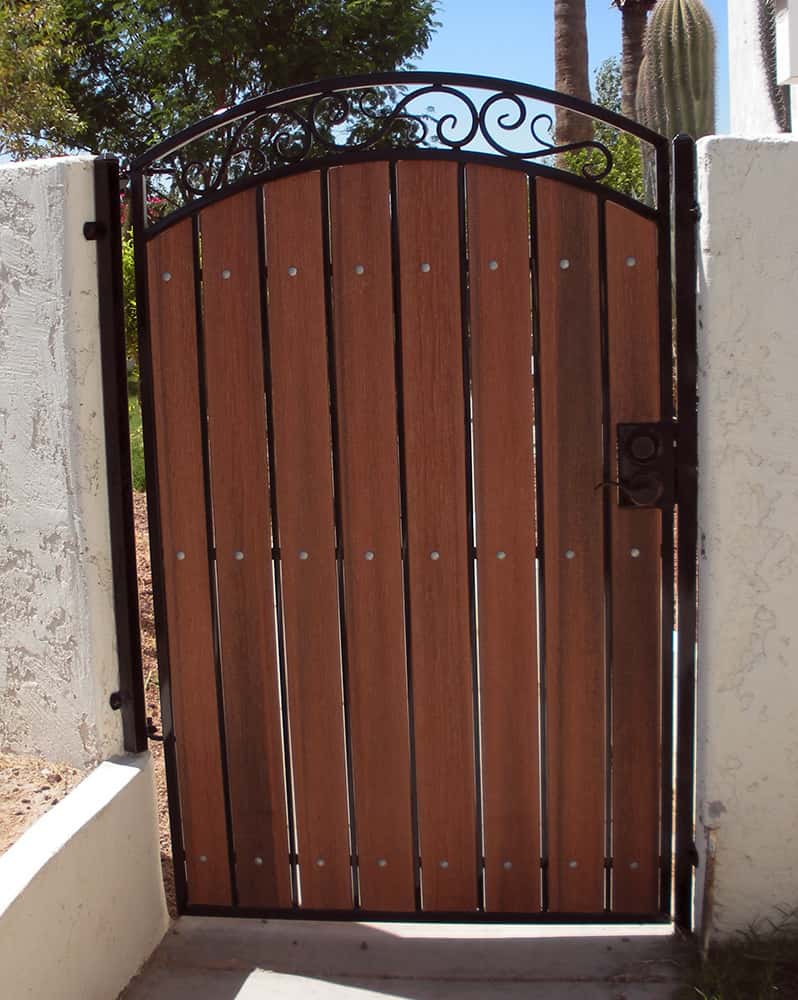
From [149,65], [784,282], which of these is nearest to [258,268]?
[784,282]

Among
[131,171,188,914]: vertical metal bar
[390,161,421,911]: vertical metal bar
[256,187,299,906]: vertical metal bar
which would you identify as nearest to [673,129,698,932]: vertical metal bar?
[390,161,421,911]: vertical metal bar

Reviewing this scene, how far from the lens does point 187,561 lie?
282 cm

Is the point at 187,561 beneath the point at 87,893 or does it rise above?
above

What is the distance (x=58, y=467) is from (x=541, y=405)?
1.22 metres

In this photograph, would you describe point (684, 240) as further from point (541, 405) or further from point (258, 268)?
point (258, 268)

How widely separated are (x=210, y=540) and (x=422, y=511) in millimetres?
565

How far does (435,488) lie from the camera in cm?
272

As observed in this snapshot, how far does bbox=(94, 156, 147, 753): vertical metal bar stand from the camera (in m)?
2.67

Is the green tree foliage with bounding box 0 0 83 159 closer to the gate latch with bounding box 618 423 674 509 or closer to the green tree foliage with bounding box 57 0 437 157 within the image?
the green tree foliage with bounding box 57 0 437 157

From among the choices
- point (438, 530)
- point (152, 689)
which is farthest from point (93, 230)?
point (152, 689)

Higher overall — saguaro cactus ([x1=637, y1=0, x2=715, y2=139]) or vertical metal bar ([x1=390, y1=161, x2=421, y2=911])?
saguaro cactus ([x1=637, y1=0, x2=715, y2=139])

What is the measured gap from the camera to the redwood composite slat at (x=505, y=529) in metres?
2.64

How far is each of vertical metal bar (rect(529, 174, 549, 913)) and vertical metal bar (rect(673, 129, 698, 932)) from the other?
33cm

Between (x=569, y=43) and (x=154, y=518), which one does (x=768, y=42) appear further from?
(x=569, y=43)
